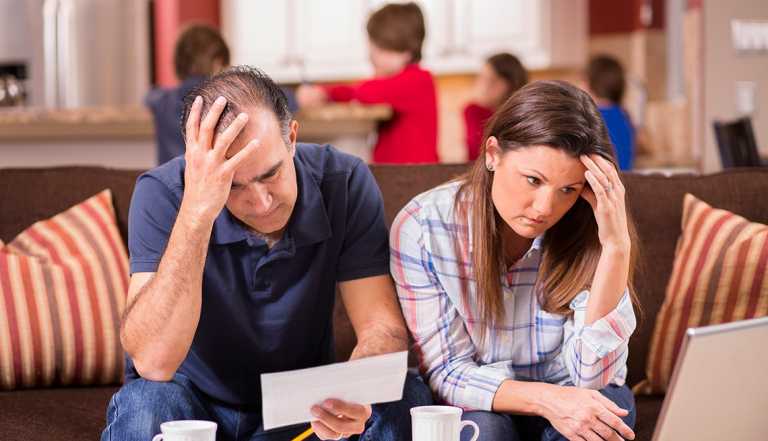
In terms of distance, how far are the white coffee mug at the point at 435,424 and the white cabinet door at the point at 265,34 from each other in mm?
5528

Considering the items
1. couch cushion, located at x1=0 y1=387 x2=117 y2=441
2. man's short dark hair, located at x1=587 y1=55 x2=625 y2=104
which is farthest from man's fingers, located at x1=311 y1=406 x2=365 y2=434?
man's short dark hair, located at x1=587 y1=55 x2=625 y2=104

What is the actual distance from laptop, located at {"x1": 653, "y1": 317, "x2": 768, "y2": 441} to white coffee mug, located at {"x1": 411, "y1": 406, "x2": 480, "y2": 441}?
10.8 inches

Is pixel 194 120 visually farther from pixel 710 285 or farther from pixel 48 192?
pixel 710 285

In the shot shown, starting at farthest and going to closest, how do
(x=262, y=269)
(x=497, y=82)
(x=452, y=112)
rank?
(x=452, y=112) < (x=497, y=82) < (x=262, y=269)

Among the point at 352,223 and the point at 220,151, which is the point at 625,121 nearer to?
the point at 352,223

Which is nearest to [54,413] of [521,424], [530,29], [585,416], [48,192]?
[48,192]

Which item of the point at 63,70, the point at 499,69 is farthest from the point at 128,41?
the point at 499,69

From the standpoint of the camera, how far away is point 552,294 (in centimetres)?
201

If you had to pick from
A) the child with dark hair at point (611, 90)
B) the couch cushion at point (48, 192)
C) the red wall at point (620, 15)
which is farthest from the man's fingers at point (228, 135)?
the red wall at point (620, 15)

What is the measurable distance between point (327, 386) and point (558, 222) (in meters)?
0.67

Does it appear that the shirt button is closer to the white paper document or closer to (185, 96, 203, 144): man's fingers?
(185, 96, 203, 144): man's fingers

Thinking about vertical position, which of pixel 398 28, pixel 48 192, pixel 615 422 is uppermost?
pixel 398 28

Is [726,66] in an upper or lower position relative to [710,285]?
upper

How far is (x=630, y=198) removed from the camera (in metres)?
2.54
